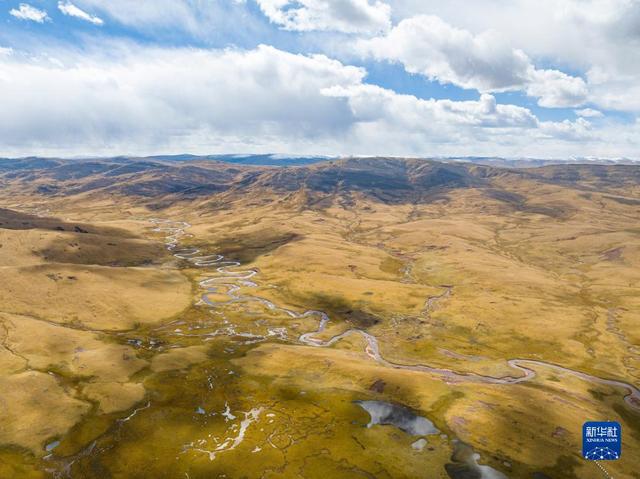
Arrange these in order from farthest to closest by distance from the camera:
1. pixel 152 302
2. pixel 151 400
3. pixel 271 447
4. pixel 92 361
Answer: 1. pixel 152 302
2. pixel 92 361
3. pixel 151 400
4. pixel 271 447

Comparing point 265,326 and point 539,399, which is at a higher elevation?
point 539,399

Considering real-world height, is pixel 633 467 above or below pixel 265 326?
above

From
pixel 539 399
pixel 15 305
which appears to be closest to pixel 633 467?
pixel 539 399

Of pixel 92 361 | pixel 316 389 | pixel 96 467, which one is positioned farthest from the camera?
Result: pixel 92 361

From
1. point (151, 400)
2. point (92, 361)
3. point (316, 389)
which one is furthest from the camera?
point (92, 361)

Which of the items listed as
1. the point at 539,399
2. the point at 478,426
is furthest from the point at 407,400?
the point at 539,399

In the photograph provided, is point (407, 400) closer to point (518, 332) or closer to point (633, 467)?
point (633, 467)

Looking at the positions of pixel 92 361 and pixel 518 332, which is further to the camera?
pixel 518 332

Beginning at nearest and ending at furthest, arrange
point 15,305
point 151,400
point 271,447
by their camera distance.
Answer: point 271,447 → point 151,400 → point 15,305

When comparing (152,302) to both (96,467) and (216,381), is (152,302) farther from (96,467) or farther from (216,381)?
(96,467)
